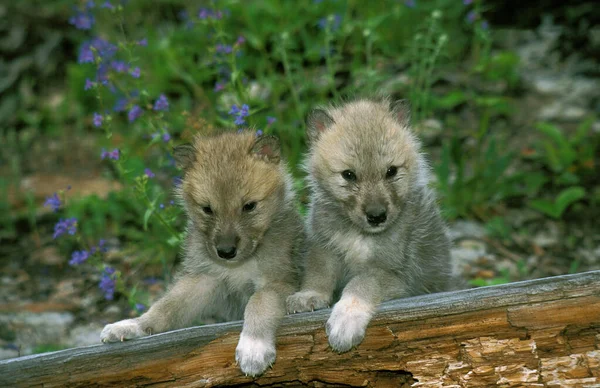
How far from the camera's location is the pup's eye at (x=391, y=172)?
13.0 ft

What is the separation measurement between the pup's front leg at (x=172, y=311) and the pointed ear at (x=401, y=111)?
1350mm

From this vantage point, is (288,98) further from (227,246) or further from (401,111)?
(227,246)

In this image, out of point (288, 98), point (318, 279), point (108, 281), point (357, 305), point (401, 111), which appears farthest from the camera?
point (288, 98)

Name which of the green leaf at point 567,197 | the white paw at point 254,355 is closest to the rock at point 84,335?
the white paw at point 254,355

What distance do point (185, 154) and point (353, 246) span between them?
102 centimetres

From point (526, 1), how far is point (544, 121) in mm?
1389

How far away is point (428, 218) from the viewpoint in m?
4.26

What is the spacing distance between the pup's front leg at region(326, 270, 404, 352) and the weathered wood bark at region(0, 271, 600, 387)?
64 millimetres

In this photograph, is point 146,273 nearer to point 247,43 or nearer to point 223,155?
point 223,155

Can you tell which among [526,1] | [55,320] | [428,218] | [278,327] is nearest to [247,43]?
[526,1]

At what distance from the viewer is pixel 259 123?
6.10m

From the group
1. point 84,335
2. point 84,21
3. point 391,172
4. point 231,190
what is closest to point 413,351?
point 391,172

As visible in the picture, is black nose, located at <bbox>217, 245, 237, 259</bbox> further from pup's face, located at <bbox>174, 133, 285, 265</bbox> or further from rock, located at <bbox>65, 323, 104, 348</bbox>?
rock, located at <bbox>65, 323, 104, 348</bbox>

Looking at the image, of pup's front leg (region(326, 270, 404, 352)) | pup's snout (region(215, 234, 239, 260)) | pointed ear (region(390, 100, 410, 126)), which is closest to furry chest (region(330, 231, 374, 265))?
pup's front leg (region(326, 270, 404, 352))
